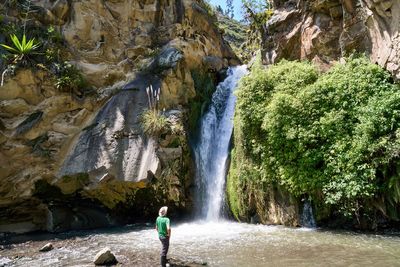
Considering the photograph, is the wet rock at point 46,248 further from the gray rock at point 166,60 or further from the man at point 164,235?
the gray rock at point 166,60

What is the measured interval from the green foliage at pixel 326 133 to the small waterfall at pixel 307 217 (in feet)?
2.08

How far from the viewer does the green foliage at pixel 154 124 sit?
1761 centimetres

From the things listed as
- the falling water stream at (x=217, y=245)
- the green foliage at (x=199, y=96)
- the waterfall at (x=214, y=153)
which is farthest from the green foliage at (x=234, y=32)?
the falling water stream at (x=217, y=245)

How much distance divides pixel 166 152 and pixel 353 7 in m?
10.3

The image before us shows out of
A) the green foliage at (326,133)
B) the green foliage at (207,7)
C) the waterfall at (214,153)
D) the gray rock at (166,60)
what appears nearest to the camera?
the green foliage at (326,133)

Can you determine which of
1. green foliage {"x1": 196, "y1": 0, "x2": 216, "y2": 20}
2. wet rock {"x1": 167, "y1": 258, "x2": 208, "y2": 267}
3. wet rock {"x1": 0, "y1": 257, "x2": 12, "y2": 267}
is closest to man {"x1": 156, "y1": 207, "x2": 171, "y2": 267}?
wet rock {"x1": 167, "y1": 258, "x2": 208, "y2": 267}

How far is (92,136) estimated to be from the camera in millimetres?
18016

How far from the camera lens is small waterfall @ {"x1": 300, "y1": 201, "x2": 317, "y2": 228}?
44.5 feet

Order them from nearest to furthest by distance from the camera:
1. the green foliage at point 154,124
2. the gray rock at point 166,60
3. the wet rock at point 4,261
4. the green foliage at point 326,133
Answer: the wet rock at point 4,261, the green foliage at point 326,133, the green foliage at point 154,124, the gray rock at point 166,60

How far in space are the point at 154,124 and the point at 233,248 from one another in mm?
8465

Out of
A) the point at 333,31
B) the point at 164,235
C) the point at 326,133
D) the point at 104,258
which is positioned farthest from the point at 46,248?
the point at 333,31

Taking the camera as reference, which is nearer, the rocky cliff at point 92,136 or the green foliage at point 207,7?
the rocky cliff at point 92,136

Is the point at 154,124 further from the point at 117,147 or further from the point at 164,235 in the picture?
the point at 164,235

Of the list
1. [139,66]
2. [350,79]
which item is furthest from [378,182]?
[139,66]
